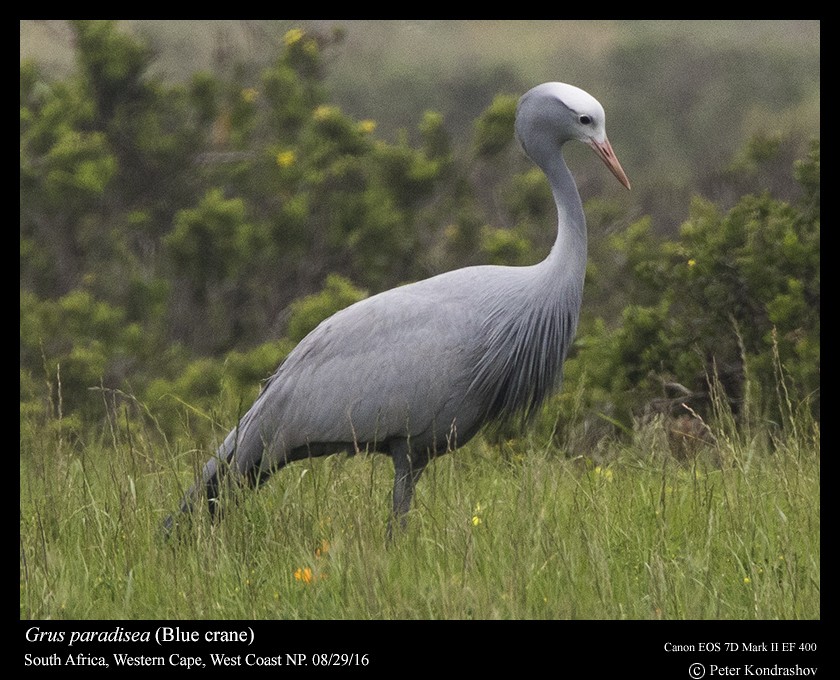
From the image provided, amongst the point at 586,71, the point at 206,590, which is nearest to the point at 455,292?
the point at 206,590

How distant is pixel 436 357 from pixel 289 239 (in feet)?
20.8

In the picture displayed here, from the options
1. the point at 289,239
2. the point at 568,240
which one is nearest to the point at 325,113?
the point at 289,239

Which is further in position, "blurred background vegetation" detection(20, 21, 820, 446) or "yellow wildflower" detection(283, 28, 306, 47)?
"yellow wildflower" detection(283, 28, 306, 47)

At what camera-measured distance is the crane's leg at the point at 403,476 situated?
500 centimetres

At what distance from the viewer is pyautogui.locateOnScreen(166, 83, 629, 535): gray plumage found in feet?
16.9

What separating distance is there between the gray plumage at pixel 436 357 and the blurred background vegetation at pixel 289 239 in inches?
44.7

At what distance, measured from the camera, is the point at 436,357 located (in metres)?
5.14

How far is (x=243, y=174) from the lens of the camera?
38.7ft

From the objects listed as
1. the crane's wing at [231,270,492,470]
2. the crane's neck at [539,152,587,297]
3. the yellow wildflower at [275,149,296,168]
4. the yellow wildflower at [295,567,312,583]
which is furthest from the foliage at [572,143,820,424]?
the yellow wildflower at [275,149,296,168]

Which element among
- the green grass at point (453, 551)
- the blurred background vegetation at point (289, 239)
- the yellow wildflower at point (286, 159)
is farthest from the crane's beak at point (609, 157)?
the yellow wildflower at point (286, 159)

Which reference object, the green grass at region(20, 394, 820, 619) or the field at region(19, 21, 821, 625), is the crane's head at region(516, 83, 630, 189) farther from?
the green grass at region(20, 394, 820, 619)

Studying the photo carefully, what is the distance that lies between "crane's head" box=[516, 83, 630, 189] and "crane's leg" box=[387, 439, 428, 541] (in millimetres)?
1265
